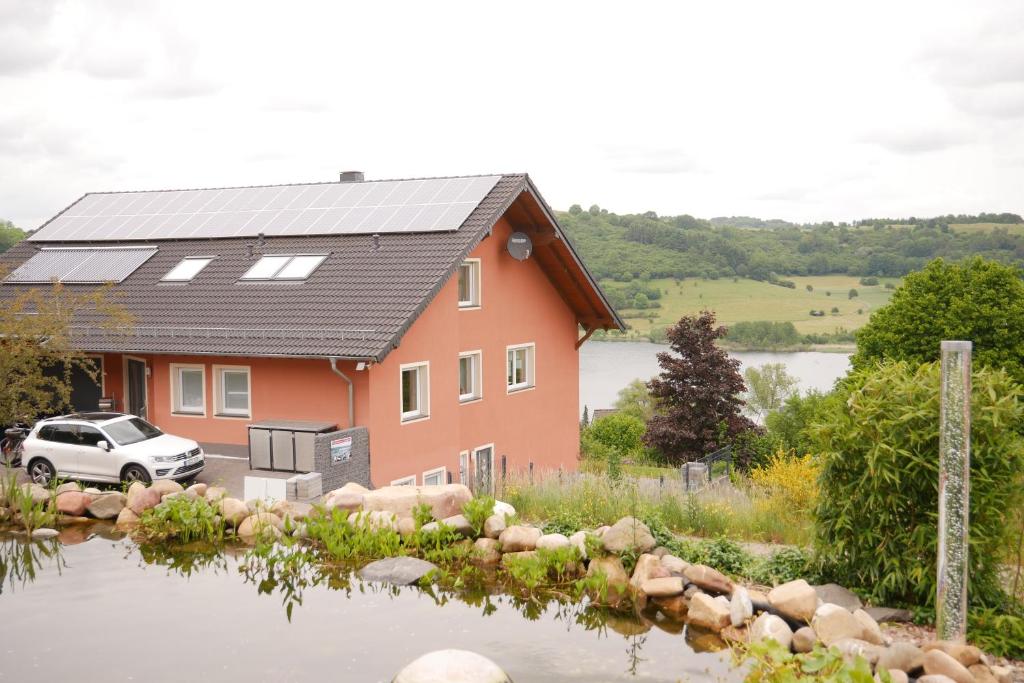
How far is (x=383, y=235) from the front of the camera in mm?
21719

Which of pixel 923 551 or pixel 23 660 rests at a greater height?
pixel 923 551

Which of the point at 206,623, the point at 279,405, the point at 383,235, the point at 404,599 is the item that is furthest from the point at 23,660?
the point at 383,235

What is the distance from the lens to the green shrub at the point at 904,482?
31.6 ft

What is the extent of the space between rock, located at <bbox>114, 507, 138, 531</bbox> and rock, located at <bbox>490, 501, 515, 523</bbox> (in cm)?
542

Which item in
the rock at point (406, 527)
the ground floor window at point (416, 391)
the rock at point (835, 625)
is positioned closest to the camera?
the rock at point (835, 625)

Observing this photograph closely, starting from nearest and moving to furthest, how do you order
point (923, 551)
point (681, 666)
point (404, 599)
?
point (681, 666) → point (923, 551) → point (404, 599)

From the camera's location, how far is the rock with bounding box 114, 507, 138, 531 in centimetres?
1427

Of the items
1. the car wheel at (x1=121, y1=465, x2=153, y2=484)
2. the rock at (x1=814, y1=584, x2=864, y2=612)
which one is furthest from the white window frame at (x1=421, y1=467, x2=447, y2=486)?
the rock at (x1=814, y1=584, x2=864, y2=612)

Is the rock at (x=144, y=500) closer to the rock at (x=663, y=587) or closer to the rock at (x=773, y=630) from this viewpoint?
the rock at (x=663, y=587)

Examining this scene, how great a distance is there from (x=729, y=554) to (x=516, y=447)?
13697 mm

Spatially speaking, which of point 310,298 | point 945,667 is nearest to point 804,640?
point 945,667

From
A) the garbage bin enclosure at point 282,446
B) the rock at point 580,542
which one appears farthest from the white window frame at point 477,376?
the rock at point 580,542

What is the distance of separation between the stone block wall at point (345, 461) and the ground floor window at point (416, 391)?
1.89m

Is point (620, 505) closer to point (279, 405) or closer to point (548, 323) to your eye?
point (279, 405)
